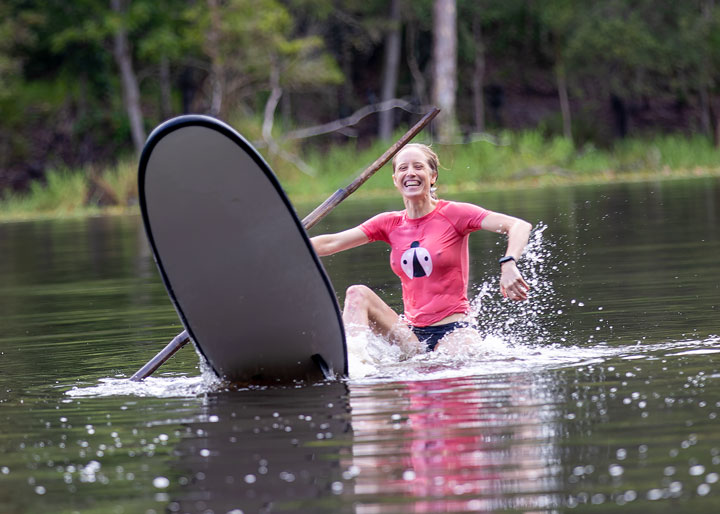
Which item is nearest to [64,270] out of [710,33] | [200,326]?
[200,326]

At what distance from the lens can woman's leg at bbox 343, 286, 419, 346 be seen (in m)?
6.44

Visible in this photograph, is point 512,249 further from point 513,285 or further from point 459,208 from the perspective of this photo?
point 459,208

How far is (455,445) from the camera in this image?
4.41 m

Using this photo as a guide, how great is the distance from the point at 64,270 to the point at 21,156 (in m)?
A: 18.3

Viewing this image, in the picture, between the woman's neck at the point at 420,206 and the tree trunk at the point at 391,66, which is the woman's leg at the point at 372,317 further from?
the tree trunk at the point at 391,66

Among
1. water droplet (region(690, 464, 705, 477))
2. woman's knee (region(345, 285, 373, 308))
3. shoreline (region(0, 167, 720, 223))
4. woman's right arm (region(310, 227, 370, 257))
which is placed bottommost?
shoreline (region(0, 167, 720, 223))

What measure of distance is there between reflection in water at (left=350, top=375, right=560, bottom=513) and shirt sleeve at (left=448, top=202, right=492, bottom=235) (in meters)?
0.96

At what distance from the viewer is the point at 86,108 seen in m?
31.6

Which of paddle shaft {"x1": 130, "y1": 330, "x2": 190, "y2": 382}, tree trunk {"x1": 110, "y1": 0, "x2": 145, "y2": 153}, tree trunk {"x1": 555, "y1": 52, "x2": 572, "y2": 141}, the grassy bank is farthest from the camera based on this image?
tree trunk {"x1": 555, "y1": 52, "x2": 572, "y2": 141}

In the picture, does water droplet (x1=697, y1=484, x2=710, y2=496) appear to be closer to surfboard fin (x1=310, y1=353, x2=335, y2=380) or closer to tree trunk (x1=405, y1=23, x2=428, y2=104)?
surfboard fin (x1=310, y1=353, x2=335, y2=380)

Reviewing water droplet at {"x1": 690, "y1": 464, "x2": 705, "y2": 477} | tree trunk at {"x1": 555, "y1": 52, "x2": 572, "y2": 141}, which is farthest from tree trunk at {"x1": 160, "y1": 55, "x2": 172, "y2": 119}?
water droplet at {"x1": 690, "y1": 464, "x2": 705, "y2": 477}

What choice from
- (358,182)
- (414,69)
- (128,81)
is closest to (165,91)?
(128,81)

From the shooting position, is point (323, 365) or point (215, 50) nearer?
point (323, 365)

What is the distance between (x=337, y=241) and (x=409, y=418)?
189cm
